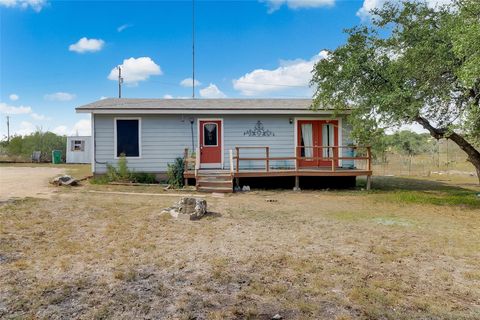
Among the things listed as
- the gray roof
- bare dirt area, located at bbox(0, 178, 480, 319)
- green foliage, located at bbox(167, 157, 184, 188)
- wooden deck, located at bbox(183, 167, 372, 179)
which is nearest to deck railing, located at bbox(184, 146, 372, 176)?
wooden deck, located at bbox(183, 167, 372, 179)

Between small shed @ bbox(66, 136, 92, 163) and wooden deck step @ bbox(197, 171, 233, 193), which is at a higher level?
small shed @ bbox(66, 136, 92, 163)

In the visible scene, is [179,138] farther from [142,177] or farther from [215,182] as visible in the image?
[215,182]

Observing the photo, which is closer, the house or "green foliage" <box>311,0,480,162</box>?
"green foliage" <box>311,0,480,162</box>

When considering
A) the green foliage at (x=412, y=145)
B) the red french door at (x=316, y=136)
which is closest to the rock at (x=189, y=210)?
the red french door at (x=316, y=136)

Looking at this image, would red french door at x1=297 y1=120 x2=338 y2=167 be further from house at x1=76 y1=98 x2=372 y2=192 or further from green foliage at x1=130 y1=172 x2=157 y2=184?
green foliage at x1=130 y1=172 x2=157 y2=184

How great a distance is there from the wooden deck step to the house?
0.35 m

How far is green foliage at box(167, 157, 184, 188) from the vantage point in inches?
451

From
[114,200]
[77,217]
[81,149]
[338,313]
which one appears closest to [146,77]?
[81,149]

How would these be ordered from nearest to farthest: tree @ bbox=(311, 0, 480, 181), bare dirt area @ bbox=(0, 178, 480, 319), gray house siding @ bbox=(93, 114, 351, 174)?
bare dirt area @ bbox=(0, 178, 480, 319), tree @ bbox=(311, 0, 480, 181), gray house siding @ bbox=(93, 114, 351, 174)

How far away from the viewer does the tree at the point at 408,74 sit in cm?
821

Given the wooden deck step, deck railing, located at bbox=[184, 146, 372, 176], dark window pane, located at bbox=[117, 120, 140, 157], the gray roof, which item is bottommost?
the wooden deck step

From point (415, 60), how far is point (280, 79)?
24834 millimetres

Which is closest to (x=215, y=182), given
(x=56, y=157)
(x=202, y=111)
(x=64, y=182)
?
(x=202, y=111)

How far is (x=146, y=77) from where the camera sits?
1246 inches
